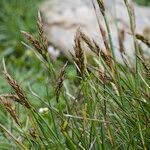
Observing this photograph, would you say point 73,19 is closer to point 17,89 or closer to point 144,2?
point 144,2

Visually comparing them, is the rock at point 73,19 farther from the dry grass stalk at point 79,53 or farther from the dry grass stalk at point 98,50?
the dry grass stalk at point 79,53

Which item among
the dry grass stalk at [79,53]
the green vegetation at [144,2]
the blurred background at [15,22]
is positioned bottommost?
the green vegetation at [144,2]

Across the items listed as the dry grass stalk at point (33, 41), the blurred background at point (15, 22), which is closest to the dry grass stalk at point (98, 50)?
the dry grass stalk at point (33, 41)

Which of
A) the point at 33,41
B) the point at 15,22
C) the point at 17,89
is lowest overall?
the point at 15,22

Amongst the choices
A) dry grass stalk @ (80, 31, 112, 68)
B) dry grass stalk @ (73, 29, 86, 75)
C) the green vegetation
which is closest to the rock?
the green vegetation

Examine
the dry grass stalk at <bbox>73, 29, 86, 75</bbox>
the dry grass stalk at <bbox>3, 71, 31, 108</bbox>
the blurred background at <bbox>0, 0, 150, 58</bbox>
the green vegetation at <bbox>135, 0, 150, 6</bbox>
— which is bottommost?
the green vegetation at <bbox>135, 0, 150, 6</bbox>

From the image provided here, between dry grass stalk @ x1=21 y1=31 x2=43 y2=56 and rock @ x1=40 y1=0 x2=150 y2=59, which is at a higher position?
dry grass stalk @ x1=21 y1=31 x2=43 y2=56

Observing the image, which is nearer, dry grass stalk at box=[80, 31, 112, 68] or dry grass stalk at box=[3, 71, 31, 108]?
dry grass stalk at box=[3, 71, 31, 108]

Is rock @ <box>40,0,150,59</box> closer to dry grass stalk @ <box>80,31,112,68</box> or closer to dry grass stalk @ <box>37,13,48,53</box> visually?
dry grass stalk @ <box>80,31,112,68</box>

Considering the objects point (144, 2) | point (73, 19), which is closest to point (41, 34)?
point (73, 19)

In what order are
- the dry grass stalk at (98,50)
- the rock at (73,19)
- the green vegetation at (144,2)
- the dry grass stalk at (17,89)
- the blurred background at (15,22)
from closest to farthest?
the dry grass stalk at (17,89)
the dry grass stalk at (98,50)
the rock at (73,19)
the blurred background at (15,22)
the green vegetation at (144,2)

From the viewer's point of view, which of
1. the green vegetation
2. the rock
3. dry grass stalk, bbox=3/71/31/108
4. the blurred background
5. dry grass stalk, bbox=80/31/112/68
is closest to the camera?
dry grass stalk, bbox=3/71/31/108

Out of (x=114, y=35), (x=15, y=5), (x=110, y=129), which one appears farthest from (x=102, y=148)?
(x=15, y=5)
